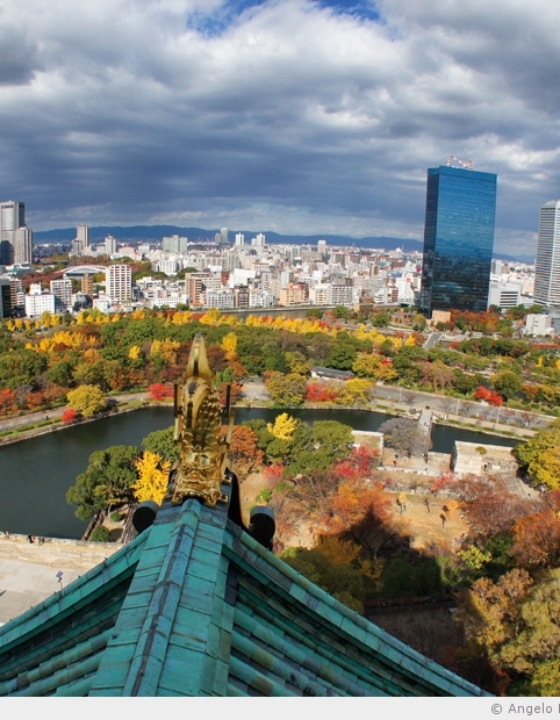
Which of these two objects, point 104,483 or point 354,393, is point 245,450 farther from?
point 354,393

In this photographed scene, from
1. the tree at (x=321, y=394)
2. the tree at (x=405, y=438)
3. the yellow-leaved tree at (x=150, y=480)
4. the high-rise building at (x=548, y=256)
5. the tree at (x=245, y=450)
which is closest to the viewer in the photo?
the yellow-leaved tree at (x=150, y=480)

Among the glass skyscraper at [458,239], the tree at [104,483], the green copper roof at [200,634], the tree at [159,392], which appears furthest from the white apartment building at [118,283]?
the green copper roof at [200,634]

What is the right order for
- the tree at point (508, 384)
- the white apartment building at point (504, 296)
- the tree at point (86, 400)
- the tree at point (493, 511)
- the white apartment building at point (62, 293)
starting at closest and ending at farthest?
the tree at point (493, 511) < the tree at point (86, 400) < the tree at point (508, 384) < the white apartment building at point (62, 293) < the white apartment building at point (504, 296)

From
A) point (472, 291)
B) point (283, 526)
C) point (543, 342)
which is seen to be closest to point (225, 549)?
point (283, 526)

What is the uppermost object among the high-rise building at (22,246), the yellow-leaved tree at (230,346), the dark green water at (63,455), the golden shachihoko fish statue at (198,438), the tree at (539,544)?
the high-rise building at (22,246)

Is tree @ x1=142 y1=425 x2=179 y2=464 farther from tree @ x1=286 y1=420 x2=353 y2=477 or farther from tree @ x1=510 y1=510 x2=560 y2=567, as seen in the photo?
tree @ x1=510 y1=510 x2=560 y2=567

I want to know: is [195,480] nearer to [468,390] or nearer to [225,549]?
[225,549]

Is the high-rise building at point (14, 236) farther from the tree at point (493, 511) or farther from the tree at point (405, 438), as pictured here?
the tree at point (493, 511)

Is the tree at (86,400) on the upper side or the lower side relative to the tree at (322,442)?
lower
